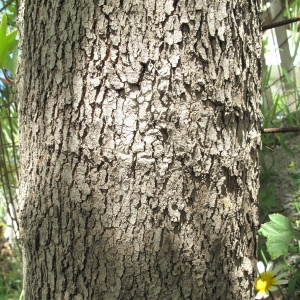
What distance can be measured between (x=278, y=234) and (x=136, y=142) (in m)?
0.81

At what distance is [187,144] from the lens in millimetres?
1000

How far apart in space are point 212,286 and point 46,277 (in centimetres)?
50

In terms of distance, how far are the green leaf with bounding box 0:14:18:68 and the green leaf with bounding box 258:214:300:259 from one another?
45.1 inches

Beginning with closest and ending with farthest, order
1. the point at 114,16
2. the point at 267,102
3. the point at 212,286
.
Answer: the point at 114,16
the point at 212,286
the point at 267,102

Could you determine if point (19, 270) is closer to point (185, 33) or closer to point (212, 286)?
point (212, 286)

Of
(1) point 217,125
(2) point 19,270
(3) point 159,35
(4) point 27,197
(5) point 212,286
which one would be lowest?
(2) point 19,270

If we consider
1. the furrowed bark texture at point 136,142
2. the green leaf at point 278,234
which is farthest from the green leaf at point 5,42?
the green leaf at point 278,234

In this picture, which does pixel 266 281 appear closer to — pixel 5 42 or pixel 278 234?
pixel 278 234

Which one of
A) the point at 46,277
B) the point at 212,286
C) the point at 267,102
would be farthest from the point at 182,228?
the point at 267,102

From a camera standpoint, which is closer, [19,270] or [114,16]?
[114,16]

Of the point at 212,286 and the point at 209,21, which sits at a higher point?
the point at 209,21

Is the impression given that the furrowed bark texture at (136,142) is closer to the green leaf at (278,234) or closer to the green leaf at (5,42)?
the green leaf at (5,42)

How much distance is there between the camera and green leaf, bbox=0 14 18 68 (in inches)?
46.9

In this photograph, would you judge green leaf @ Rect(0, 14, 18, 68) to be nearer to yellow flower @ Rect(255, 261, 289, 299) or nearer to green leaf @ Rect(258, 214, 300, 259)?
green leaf @ Rect(258, 214, 300, 259)
